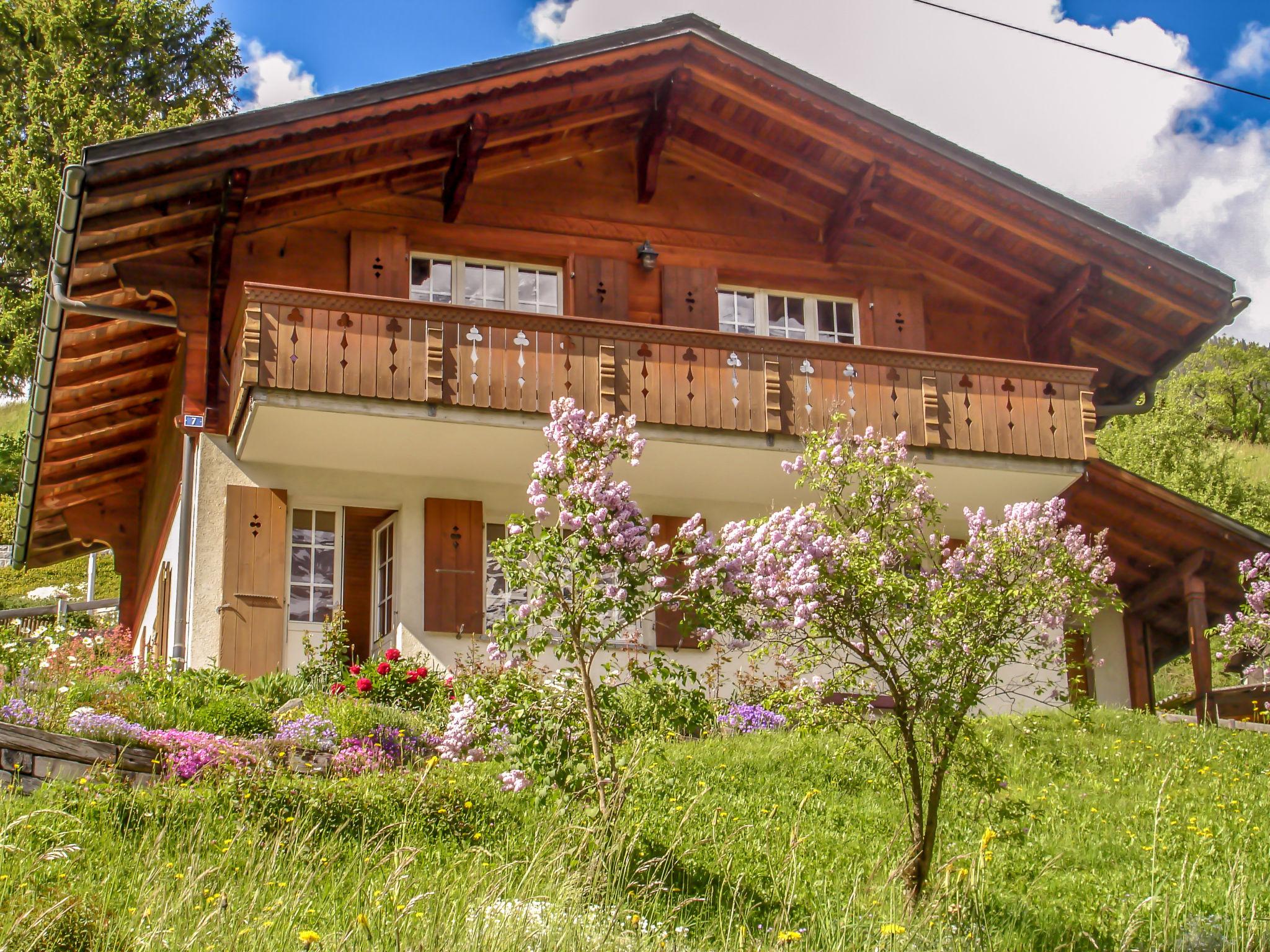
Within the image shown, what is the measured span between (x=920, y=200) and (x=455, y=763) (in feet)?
32.7

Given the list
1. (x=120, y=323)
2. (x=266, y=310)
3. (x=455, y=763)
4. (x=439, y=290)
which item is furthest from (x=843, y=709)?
(x=120, y=323)

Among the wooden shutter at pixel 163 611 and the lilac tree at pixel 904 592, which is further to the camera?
the wooden shutter at pixel 163 611

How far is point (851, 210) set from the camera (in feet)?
56.1

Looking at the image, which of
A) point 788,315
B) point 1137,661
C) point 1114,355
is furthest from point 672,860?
point 1114,355

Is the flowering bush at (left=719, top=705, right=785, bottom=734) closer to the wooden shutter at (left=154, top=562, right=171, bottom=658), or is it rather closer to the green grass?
the green grass

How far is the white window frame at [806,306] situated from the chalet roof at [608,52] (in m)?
2.09

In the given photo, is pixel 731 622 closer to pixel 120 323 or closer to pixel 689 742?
pixel 689 742

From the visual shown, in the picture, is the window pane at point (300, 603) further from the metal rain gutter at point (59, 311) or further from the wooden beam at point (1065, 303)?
the wooden beam at point (1065, 303)

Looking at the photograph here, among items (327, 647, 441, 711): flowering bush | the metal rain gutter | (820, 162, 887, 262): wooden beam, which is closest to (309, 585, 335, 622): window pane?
(327, 647, 441, 711): flowering bush

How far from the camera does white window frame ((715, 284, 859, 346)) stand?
17.1m

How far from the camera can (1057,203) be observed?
1700 centimetres

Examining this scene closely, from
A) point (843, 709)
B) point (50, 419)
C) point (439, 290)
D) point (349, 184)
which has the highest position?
point (349, 184)

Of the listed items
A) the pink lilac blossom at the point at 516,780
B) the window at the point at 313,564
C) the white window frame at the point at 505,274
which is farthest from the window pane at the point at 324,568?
the pink lilac blossom at the point at 516,780

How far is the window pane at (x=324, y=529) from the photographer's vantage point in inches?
591
